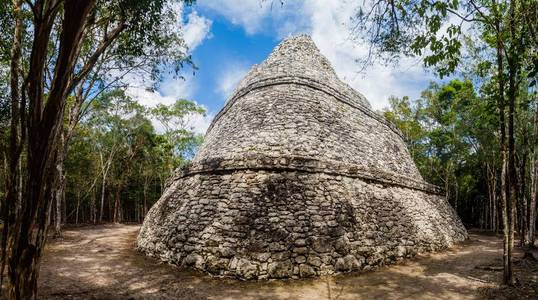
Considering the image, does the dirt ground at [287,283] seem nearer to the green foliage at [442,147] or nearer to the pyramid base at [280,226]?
the pyramid base at [280,226]

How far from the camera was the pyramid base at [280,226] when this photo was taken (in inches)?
306

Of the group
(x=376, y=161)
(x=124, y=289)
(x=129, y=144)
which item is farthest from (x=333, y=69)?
(x=129, y=144)

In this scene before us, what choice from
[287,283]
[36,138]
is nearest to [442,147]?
[287,283]

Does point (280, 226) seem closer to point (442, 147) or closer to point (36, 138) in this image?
point (36, 138)

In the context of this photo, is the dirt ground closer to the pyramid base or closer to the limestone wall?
the pyramid base

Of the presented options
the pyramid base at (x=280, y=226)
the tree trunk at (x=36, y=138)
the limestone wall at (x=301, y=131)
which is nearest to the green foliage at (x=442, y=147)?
the limestone wall at (x=301, y=131)

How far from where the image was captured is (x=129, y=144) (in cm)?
2625

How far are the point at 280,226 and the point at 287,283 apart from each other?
4.76 feet

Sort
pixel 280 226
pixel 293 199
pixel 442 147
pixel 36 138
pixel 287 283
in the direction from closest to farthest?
1. pixel 36 138
2. pixel 287 283
3. pixel 280 226
4. pixel 293 199
5. pixel 442 147

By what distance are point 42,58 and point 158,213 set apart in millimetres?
7376

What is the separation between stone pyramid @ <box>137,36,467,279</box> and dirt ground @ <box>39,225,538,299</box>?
378 millimetres

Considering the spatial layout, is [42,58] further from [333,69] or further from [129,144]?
[129,144]

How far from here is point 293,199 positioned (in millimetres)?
8844

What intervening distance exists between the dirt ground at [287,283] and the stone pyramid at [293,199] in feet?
1.24
